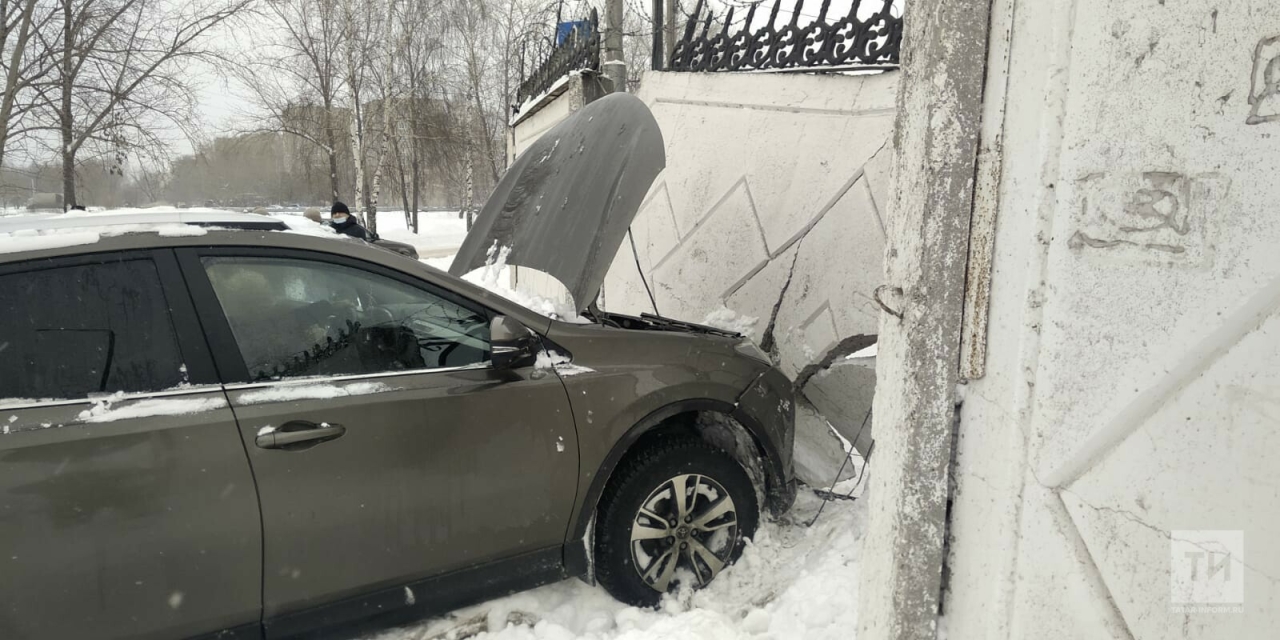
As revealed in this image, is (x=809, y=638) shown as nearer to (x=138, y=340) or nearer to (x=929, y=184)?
(x=929, y=184)

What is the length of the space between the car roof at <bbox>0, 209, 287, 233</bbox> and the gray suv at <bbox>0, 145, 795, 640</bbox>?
22 mm

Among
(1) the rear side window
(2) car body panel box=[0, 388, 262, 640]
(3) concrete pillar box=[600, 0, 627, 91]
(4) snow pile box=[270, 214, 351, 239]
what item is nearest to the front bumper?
(4) snow pile box=[270, 214, 351, 239]

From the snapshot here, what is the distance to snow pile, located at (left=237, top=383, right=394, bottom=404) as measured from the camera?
2.24 m

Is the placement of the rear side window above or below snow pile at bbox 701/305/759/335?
above

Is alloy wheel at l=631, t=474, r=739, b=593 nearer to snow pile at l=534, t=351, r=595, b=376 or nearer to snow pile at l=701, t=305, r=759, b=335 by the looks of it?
snow pile at l=534, t=351, r=595, b=376

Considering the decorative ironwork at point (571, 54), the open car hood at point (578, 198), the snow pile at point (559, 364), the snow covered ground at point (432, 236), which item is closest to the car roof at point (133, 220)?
the snow pile at point (559, 364)

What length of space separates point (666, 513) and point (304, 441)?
1498 mm

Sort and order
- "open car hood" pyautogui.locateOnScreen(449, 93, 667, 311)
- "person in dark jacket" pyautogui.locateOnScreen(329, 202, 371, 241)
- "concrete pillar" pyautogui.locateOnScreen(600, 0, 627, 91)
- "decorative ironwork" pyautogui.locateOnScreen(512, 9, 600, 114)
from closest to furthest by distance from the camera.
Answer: "open car hood" pyautogui.locateOnScreen(449, 93, 667, 311), "concrete pillar" pyautogui.locateOnScreen(600, 0, 627, 91), "decorative ironwork" pyautogui.locateOnScreen(512, 9, 600, 114), "person in dark jacket" pyautogui.locateOnScreen(329, 202, 371, 241)

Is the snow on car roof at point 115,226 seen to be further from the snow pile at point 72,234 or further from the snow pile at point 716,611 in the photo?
the snow pile at point 716,611

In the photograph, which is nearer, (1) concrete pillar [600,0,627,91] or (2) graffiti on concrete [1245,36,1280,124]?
(2) graffiti on concrete [1245,36,1280,124]

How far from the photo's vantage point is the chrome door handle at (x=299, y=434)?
7.27 feet

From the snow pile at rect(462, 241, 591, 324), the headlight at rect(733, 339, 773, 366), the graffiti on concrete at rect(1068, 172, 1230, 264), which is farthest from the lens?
the headlight at rect(733, 339, 773, 366)

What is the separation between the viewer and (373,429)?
2.37 metres

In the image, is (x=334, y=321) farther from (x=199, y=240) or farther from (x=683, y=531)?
(x=683, y=531)
